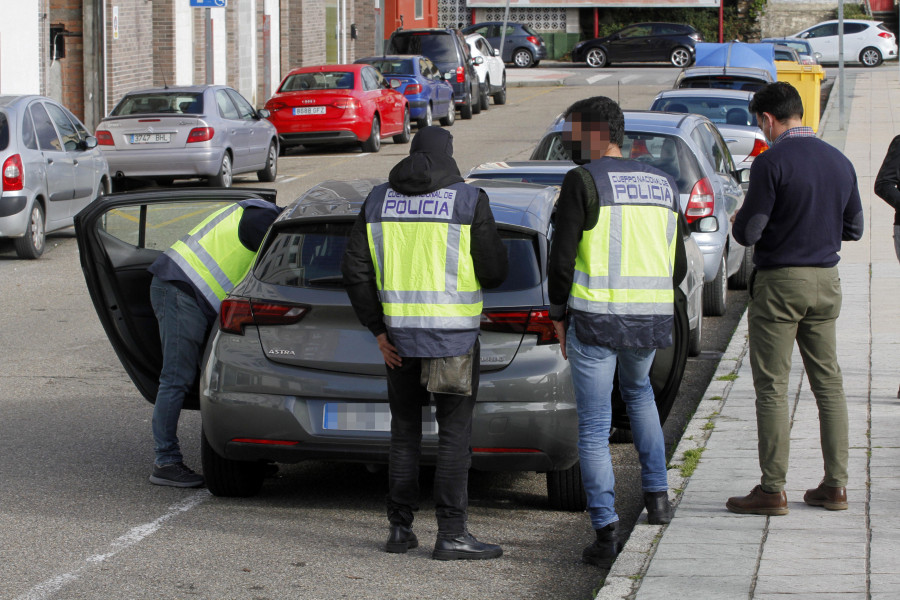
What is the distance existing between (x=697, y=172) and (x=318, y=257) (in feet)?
16.4

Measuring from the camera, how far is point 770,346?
17.8 feet

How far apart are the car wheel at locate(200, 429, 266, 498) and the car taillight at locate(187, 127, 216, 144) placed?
496 inches

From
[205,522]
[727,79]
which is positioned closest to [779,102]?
[205,522]

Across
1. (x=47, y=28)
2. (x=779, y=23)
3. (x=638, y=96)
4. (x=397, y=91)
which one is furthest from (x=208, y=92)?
(x=779, y=23)

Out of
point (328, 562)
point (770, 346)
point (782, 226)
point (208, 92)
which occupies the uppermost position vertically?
point (208, 92)

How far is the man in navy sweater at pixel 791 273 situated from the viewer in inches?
211

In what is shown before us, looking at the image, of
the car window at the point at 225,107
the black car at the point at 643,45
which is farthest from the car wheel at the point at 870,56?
the car window at the point at 225,107

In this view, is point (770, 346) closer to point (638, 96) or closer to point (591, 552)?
point (591, 552)

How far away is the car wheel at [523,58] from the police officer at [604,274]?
47.9 m

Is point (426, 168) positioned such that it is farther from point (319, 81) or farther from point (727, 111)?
point (319, 81)

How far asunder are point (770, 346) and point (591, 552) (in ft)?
3.61

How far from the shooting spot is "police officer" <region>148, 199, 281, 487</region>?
642cm

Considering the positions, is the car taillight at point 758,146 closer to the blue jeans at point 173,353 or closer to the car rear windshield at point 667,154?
the car rear windshield at point 667,154

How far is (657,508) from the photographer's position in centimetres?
550
